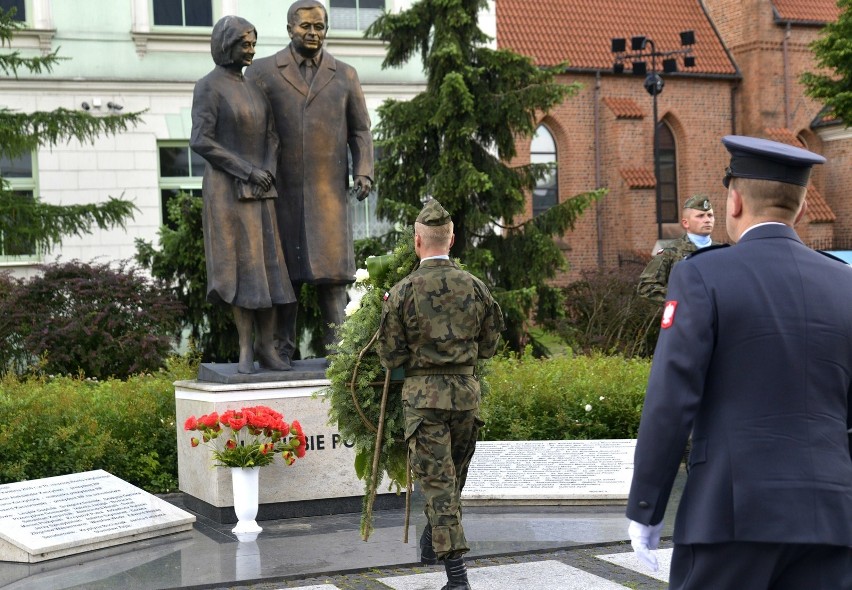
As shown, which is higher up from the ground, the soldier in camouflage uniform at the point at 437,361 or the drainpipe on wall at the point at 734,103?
the drainpipe on wall at the point at 734,103

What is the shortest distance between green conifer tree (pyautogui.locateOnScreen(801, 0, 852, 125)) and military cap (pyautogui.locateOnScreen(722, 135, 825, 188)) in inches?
1064

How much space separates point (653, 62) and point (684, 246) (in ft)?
80.4

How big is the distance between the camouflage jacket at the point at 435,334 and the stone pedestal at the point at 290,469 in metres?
2.66

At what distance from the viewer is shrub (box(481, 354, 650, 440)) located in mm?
11617

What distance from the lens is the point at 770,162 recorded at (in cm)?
375

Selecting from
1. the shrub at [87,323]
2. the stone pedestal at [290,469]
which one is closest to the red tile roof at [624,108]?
the shrub at [87,323]

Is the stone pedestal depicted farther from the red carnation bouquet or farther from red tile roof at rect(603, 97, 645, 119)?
red tile roof at rect(603, 97, 645, 119)

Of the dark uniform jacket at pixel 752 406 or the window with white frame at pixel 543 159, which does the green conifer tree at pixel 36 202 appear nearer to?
the dark uniform jacket at pixel 752 406

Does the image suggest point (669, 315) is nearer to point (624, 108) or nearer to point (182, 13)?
point (182, 13)

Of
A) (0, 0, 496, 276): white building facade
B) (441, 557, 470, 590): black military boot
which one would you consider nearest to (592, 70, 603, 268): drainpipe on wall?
(0, 0, 496, 276): white building facade

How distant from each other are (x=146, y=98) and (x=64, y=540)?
1605cm

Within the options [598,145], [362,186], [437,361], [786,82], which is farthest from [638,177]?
[437,361]

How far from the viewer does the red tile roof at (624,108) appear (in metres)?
35.5

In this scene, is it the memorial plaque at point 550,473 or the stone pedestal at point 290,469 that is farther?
the memorial plaque at point 550,473
